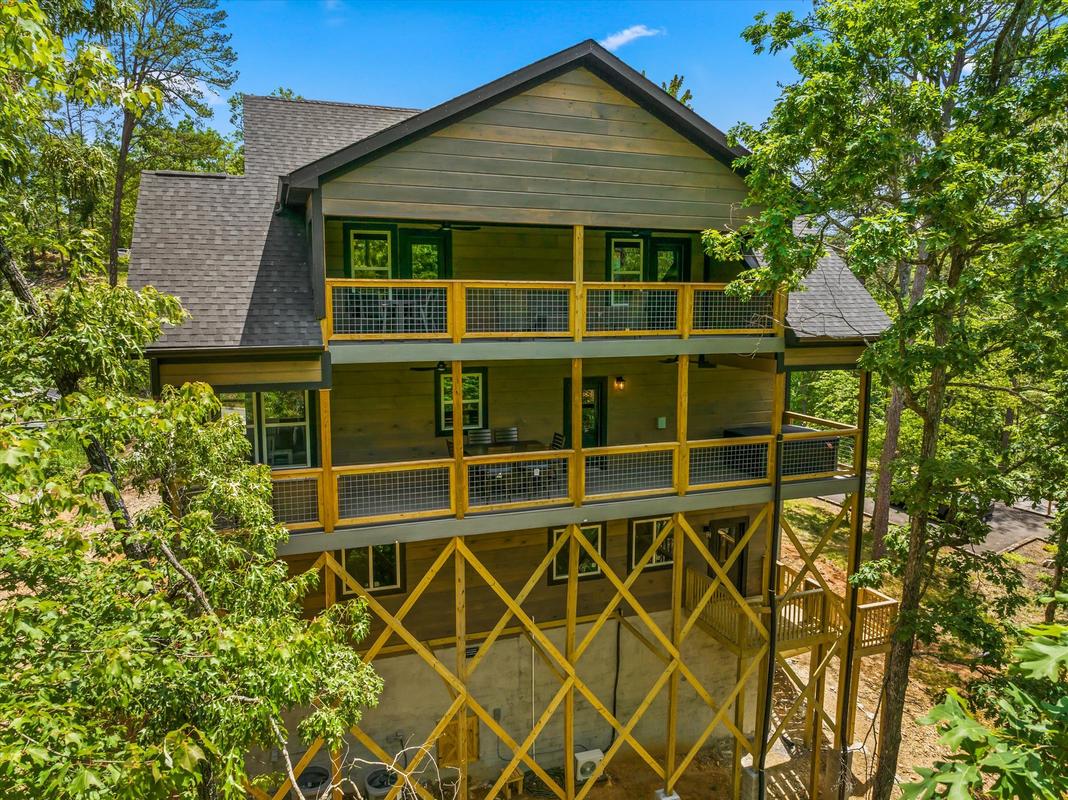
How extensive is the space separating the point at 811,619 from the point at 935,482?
181 inches

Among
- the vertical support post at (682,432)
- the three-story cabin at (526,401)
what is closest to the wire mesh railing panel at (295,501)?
the three-story cabin at (526,401)

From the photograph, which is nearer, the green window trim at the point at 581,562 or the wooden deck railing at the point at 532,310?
the wooden deck railing at the point at 532,310

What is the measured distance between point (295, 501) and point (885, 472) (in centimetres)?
1750

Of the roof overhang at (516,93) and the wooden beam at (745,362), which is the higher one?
the roof overhang at (516,93)

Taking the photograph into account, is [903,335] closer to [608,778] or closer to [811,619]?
[811,619]

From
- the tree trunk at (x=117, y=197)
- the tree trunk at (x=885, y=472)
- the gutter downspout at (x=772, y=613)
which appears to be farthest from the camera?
the tree trunk at (x=117, y=197)

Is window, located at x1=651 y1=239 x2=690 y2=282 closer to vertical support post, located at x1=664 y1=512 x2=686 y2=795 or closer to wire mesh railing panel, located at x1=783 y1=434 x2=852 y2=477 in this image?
wire mesh railing panel, located at x1=783 y1=434 x2=852 y2=477

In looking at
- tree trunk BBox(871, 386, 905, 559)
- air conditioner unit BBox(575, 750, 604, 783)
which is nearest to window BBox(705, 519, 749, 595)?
air conditioner unit BBox(575, 750, 604, 783)

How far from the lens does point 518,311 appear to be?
11625 millimetres

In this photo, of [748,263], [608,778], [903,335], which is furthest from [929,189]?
[608,778]

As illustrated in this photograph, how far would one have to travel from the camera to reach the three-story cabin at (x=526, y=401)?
32.7 feet

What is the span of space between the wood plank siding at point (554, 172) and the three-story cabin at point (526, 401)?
38mm

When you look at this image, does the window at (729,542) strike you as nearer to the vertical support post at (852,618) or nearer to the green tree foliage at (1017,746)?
the vertical support post at (852,618)

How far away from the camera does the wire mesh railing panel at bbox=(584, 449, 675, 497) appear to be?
38.3 ft
